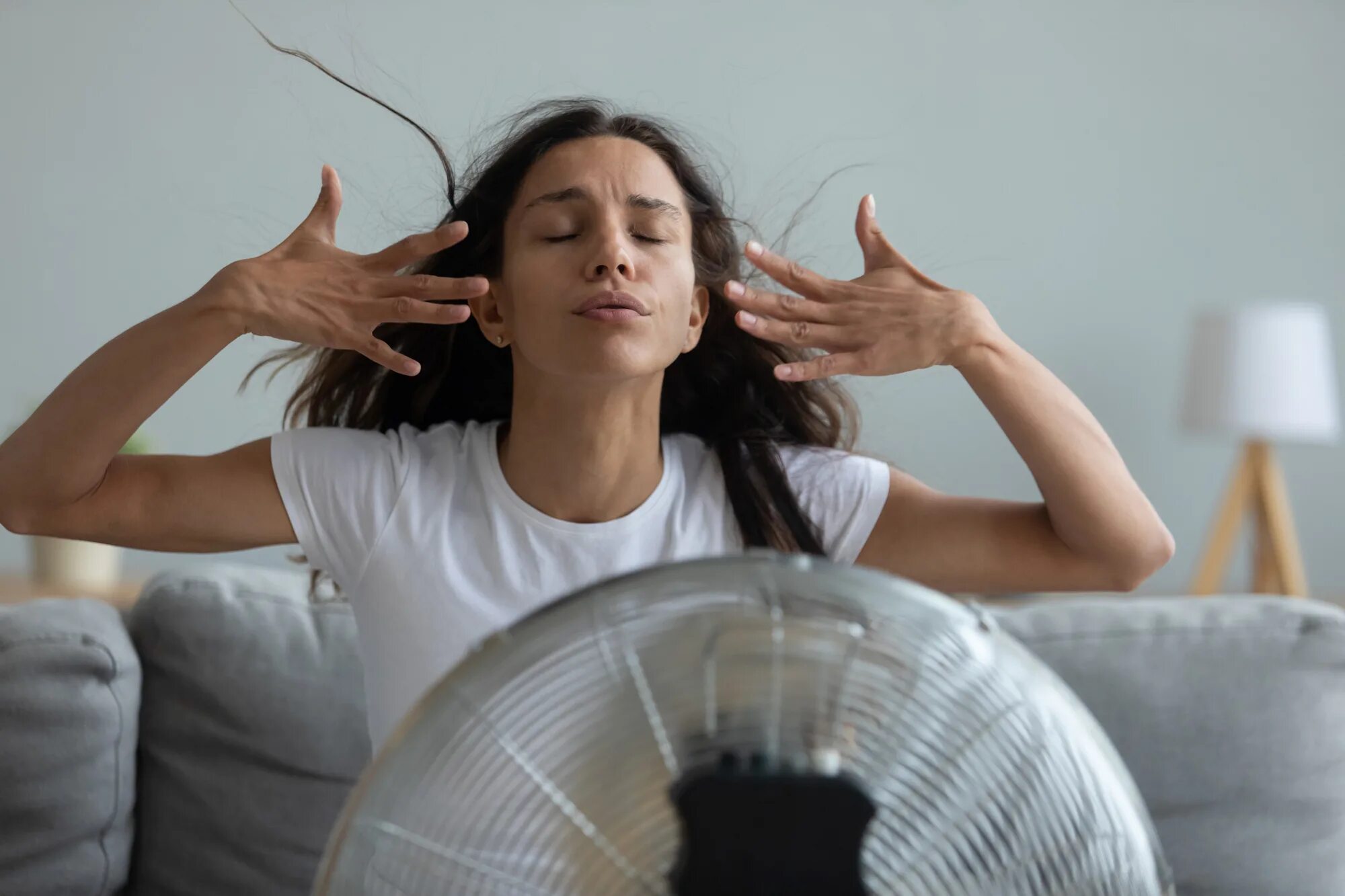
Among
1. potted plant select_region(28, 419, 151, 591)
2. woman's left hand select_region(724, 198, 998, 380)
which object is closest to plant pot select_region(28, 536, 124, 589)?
potted plant select_region(28, 419, 151, 591)

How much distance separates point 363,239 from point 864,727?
2.09m

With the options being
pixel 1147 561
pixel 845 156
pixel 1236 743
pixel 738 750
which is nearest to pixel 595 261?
pixel 1147 561

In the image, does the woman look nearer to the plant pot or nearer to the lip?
the lip

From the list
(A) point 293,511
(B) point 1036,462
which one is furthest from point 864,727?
(A) point 293,511

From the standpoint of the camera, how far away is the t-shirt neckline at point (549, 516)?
3.89 ft

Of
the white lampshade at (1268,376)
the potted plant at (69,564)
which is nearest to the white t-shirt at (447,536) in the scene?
the potted plant at (69,564)

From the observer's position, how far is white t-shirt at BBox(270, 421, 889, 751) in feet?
3.76

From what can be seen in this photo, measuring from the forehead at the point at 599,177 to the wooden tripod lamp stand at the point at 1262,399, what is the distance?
1.86 meters

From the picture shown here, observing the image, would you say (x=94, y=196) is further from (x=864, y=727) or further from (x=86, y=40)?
(x=864, y=727)

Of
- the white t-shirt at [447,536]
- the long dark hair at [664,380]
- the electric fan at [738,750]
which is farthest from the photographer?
the long dark hair at [664,380]

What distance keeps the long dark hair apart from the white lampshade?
1.59m

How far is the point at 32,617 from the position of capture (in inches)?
52.2

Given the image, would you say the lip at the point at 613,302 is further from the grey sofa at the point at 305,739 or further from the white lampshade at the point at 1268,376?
the white lampshade at the point at 1268,376

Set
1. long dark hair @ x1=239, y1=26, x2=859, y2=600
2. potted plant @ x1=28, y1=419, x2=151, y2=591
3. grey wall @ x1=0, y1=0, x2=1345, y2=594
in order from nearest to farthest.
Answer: long dark hair @ x1=239, y1=26, x2=859, y2=600, potted plant @ x1=28, y1=419, x2=151, y2=591, grey wall @ x1=0, y1=0, x2=1345, y2=594
